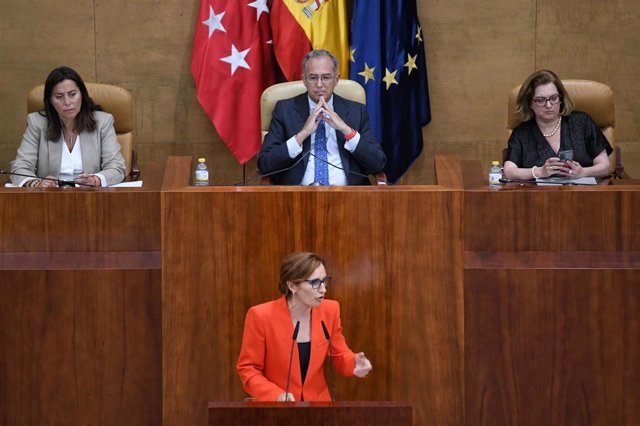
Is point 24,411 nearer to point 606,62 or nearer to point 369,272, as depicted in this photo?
point 369,272

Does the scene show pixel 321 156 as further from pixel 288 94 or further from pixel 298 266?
pixel 298 266

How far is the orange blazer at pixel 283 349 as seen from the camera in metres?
3.75

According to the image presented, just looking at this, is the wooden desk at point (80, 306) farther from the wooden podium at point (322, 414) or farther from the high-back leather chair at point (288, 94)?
the high-back leather chair at point (288, 94)

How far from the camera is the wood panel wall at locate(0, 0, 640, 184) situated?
21.9 ft

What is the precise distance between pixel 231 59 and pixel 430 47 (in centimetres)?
121

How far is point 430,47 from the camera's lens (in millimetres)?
6738

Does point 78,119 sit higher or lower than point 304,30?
lower

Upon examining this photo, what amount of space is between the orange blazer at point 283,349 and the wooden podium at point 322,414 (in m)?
0.47

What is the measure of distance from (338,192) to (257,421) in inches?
40.5

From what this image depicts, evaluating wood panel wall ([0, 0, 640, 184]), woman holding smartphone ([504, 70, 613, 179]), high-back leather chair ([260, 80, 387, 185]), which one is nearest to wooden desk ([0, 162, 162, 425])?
high-back leather chair ([260, 80, 387, 185])

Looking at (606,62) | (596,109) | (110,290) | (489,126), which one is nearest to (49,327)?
(110,290)

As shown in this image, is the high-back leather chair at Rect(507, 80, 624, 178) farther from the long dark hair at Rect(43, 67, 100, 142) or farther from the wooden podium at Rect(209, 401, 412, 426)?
the wooden podium at Rect(209, 401, 412, 426)

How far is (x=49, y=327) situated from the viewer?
3984 millimetres

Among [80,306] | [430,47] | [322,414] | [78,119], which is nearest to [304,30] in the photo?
[430,47]
